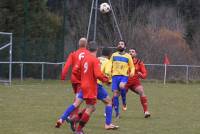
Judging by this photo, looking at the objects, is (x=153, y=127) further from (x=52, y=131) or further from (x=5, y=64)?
(x=5, y=64)

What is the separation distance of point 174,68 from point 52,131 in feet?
78.3

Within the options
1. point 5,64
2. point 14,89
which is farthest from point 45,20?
point 14,89

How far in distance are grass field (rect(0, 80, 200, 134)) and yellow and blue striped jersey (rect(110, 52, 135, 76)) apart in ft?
3.99

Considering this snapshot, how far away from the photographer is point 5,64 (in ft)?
98.7

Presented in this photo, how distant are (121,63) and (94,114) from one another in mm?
1946

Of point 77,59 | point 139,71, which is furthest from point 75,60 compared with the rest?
point 139,71

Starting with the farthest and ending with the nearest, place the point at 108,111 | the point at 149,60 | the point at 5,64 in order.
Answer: the point at 149,60 < the point at 5,64 < the point at 108,111

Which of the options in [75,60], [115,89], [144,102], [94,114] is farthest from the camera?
[94,114]

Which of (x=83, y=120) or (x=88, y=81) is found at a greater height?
(x=88, y=81)

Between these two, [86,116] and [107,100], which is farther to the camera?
[107,100]

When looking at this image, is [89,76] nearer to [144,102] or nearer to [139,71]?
[144,102]

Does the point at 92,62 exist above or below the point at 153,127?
above

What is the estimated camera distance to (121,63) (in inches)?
603

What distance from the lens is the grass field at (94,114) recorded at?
42.9 feet
